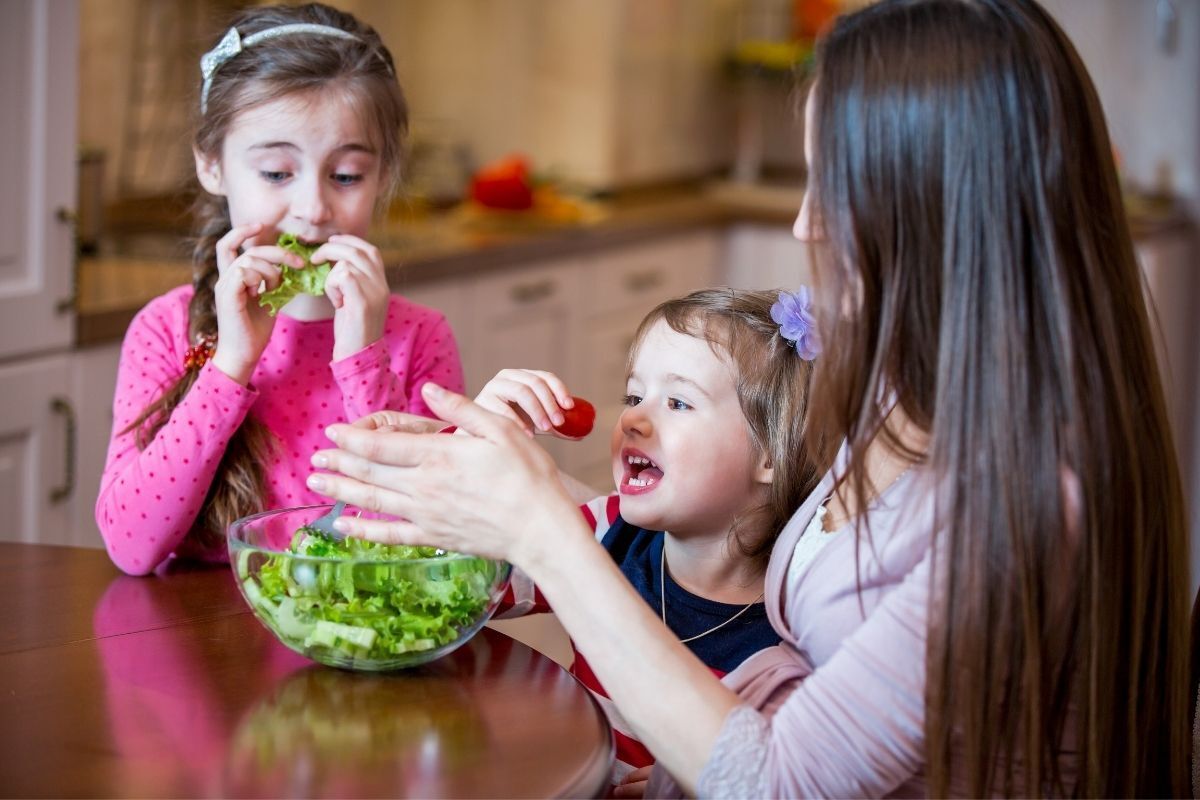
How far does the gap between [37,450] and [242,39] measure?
44.4 inches

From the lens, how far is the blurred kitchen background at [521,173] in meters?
2.63

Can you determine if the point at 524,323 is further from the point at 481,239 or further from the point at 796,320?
the point at 796,320

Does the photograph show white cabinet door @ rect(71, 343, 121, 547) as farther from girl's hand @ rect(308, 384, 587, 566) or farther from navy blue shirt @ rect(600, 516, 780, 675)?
girl's hand @ rect(308, 384, 587, 566)

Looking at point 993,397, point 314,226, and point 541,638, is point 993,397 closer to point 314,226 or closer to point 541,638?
point 314,226

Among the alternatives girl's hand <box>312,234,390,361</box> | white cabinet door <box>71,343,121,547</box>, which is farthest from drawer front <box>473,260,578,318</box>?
girl's hand <box>312,234,390,361</box>

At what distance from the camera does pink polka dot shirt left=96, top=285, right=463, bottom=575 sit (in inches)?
63.2

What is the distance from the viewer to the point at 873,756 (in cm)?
120

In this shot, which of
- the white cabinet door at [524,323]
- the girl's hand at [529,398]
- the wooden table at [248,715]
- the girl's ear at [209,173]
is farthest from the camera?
the white cabinet door at [524,323]

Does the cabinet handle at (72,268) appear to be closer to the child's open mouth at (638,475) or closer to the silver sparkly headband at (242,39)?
the silver sparkly headband at (242,39)

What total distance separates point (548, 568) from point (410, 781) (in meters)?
0.21

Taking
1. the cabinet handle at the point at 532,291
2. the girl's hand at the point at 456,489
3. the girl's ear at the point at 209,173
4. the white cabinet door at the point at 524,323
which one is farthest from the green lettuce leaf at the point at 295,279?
the cabinet handle at the point at 532,291

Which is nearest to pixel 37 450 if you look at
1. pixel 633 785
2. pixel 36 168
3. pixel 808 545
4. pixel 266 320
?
pixel 36 168

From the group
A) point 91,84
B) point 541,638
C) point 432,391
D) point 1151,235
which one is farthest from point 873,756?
point 1151,235

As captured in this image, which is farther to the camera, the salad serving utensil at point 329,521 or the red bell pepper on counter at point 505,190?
the red bell pepper on counter at point 505,190
